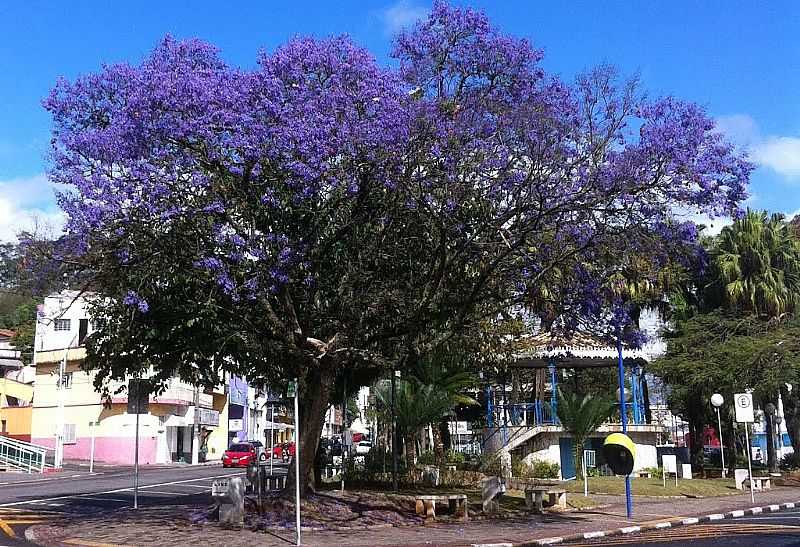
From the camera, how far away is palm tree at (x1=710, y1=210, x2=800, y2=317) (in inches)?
1405

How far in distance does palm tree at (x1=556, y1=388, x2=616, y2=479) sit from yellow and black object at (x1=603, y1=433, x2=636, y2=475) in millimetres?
7022

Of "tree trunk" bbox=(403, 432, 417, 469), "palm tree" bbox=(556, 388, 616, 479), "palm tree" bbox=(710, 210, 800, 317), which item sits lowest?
"tree trunk" bbox=(403, 432, 417, 469)

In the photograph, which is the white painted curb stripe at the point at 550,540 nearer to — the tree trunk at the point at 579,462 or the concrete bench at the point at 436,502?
the concrete bench at the point at 436,502

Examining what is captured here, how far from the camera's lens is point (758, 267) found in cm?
3616

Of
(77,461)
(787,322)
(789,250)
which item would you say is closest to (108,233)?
(787,322)

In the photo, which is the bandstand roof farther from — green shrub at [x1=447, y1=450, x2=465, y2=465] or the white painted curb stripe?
the white painted curb stripe

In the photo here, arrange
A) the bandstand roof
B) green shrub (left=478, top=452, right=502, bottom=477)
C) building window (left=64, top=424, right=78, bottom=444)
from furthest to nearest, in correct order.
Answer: building window (left=64, top=424, right=78, bottom=444) → the bandstand roof → green shrub (left=478, top=452, right=502, bottom=477)

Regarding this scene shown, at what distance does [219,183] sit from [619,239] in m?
7.10

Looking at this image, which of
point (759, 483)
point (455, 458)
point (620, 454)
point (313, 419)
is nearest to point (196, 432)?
point (455, 458)

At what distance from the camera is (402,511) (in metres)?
17.5

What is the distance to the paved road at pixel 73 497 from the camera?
57.1ft

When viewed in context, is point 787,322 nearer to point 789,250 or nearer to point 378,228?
point 789,250

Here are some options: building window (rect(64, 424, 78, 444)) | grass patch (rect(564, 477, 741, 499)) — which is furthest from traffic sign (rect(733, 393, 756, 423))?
building window (rect(64, 424, 78, 444))

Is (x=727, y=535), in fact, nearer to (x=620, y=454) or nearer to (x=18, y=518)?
(x=620, y=454)
